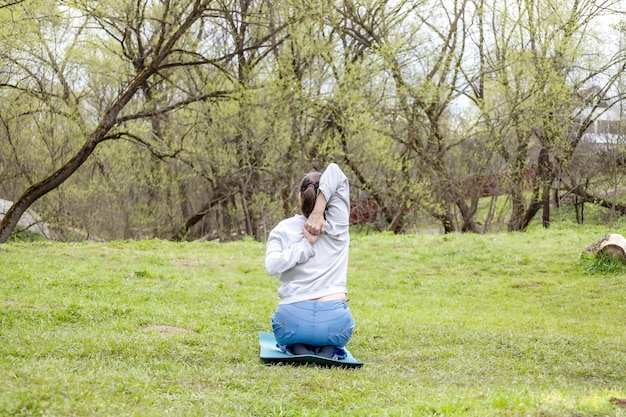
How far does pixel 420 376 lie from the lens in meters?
6.16

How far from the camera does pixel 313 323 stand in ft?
21.1

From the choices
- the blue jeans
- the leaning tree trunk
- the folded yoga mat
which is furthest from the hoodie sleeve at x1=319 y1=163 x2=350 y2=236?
the leaning tree trunk

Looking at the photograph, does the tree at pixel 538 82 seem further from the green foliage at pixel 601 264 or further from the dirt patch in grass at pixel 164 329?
the dirt patch in grass at pixel 164 329

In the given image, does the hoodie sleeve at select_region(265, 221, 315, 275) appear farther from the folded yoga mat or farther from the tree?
the tree

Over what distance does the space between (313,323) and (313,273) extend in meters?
0.45

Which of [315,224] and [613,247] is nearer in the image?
[315,224]

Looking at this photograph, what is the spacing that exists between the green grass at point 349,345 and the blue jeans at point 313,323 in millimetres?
398

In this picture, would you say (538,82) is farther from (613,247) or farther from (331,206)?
(331,206)

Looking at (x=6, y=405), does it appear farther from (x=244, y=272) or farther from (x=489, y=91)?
(x=489, y=91)

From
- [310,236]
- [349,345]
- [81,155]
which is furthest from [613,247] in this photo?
[81,155]

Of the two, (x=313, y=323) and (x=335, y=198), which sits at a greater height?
(x=335, y=198)

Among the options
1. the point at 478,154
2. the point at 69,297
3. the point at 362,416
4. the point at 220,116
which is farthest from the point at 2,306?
the point at 478,154

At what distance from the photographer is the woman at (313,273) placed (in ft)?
21.1

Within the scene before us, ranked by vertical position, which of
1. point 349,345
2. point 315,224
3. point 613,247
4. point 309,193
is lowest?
point 349,345
